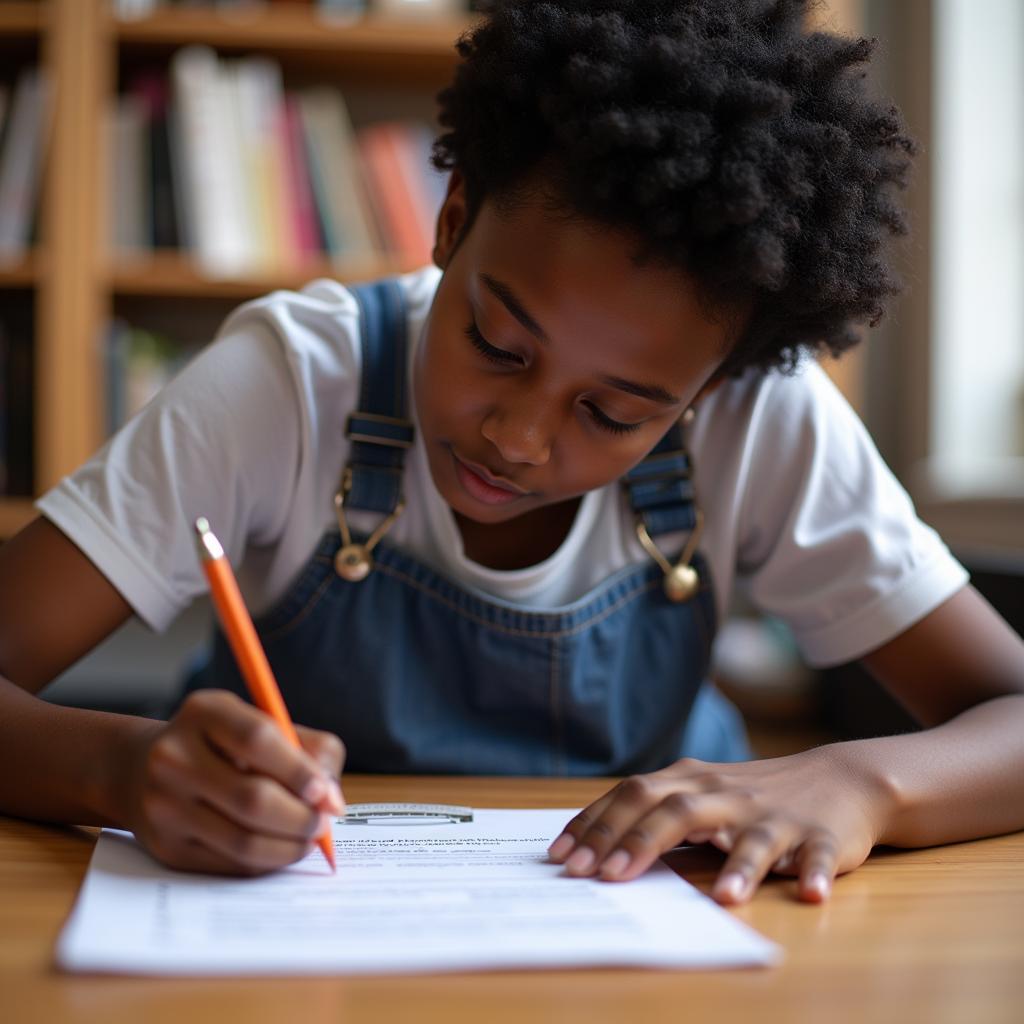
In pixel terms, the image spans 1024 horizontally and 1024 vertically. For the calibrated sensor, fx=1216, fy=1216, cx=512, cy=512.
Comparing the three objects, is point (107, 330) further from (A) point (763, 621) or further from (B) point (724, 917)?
(B) point (724, 917)

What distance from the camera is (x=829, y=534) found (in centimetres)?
101

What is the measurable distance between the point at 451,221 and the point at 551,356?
227 millimetres

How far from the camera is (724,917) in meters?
0.55

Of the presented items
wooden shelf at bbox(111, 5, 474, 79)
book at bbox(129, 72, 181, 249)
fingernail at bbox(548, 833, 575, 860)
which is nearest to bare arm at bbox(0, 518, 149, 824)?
fingernail at bbox(548, 833, 575, 860)

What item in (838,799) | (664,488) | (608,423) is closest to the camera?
(838,799)

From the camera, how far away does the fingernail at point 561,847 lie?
0.63 metres

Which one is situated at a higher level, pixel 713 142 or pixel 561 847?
pixel 713 142

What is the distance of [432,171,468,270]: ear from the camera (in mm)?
908

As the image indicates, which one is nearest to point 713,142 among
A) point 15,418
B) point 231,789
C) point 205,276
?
point 231,789

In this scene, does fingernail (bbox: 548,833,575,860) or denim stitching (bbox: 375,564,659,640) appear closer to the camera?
fingernail (bbox: 548,833,575,860)

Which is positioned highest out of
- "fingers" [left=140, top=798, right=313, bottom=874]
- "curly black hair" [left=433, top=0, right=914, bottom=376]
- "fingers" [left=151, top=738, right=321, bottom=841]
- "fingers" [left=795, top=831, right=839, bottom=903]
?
"curly black hair" [left=433, top=0, right=914, bottom=376]

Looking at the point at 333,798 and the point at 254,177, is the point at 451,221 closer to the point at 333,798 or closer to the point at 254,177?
the point at 333,798

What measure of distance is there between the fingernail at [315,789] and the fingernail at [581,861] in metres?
0.14

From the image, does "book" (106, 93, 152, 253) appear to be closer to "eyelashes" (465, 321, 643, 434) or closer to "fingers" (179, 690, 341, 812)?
"eyelashes" (465, 321, 643, 434)
